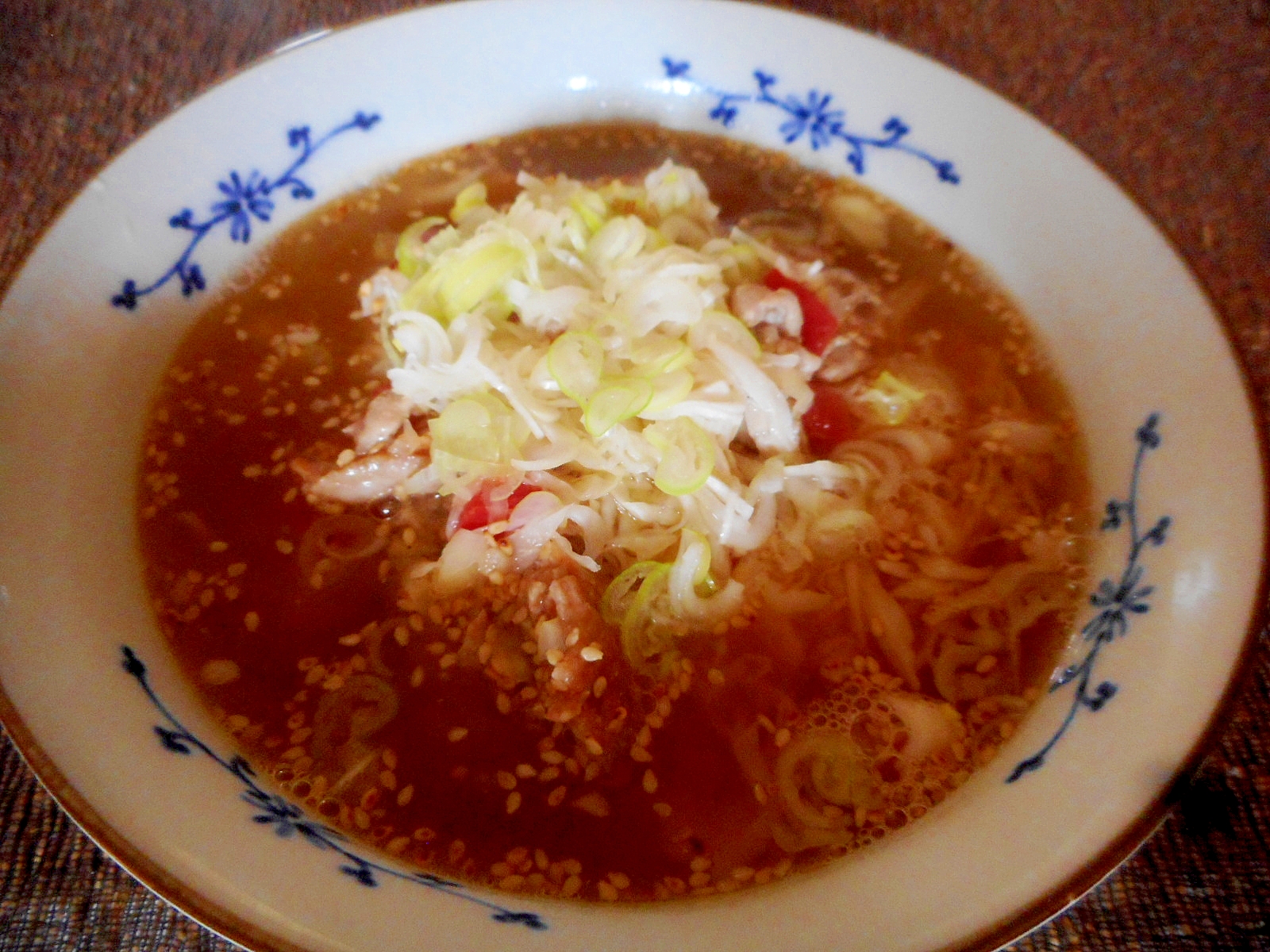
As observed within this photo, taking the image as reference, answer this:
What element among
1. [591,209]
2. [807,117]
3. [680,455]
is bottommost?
[680,455]

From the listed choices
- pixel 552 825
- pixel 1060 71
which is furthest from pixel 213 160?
pixel 1060 71

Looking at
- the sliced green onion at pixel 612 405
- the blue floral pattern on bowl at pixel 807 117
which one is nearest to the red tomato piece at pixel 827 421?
the sliced green onion at pixel 612 405

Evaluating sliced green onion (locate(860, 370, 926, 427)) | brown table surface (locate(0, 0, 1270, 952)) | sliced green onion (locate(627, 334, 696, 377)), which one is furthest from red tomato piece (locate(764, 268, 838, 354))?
brown table surface (locate(0, 0, 1270, 952))

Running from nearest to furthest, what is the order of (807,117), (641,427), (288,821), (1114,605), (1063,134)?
(288,821)
(1114,605)
(641,427)
(1063,134)
(807,117)

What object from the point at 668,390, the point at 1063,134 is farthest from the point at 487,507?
the point at 1063,134

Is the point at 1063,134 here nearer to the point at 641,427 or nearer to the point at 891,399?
the point at 891,399

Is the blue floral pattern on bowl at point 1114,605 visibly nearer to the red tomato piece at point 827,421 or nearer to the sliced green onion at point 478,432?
the red tomato piece at point 827,421

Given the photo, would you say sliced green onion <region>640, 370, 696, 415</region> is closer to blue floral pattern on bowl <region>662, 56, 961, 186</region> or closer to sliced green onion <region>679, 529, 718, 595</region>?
sliced green onion <region>679, 529, 718, 595</region>

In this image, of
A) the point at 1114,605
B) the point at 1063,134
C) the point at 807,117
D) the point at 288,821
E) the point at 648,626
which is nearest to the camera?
the point at 288,821
